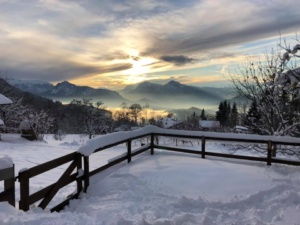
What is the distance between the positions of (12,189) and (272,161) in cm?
722

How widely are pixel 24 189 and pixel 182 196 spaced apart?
2990 millimetres

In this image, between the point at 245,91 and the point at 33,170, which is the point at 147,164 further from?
the point at 245,91

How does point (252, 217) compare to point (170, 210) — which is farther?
point (170, 210)

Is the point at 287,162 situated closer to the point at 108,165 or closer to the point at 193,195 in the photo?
the point at 193,195

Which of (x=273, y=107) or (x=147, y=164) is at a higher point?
(x=273, y=107)

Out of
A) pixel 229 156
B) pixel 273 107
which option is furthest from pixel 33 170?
pixel 273 107

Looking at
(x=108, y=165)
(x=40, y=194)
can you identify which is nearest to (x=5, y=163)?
(x=40, y=194)

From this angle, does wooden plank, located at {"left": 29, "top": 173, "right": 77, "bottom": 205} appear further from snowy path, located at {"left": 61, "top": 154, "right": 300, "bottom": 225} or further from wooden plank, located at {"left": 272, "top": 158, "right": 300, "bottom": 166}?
wooden plank, located at {"left": 272, "top": 158, "right": 300, "bottom": 166}

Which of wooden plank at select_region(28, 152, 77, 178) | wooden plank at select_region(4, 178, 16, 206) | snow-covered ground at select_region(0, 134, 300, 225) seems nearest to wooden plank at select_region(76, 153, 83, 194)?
wooden plank at select_region(28, 152, 77, 178)

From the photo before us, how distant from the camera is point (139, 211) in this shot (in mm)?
4961

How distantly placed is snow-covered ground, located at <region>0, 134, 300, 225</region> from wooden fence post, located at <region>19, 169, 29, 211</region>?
187 mm

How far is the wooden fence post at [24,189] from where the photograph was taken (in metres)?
4.58

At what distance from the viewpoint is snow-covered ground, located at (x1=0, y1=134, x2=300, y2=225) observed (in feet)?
13.7

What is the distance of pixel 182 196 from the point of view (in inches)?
218
